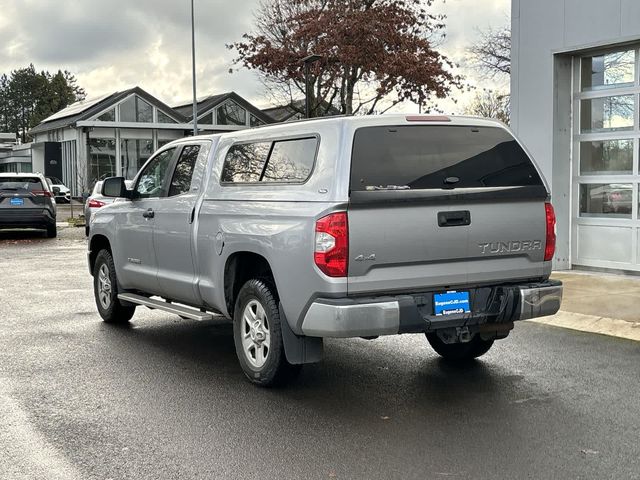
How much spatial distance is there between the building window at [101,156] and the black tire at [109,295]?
37816 millimetres

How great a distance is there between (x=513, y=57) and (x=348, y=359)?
22.8 feet

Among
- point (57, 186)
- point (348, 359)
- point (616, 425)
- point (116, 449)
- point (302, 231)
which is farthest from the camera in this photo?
point (57, 186)

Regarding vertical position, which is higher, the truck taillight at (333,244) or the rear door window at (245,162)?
the rear door window at (245,162)

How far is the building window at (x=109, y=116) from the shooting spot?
1754 inches

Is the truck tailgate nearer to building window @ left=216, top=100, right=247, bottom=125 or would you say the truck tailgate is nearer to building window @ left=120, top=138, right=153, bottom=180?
building window @ left=120, top=138, right=153, bottom=180

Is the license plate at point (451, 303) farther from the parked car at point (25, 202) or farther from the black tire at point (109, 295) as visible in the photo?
the parked car at point (25, 202)

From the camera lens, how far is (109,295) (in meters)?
8.87

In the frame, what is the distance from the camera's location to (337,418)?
5.42 meters

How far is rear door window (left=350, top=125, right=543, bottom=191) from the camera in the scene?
18.5 ft

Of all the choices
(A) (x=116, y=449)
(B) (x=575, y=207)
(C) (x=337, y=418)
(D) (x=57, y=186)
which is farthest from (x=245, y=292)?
(D) (x=57, y=186)

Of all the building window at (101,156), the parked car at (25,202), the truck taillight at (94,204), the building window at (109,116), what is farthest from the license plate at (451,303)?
the building window at (101,156)

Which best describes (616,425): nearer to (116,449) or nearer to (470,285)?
(470,285)

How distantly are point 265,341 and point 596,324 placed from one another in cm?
396

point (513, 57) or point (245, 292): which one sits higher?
point (513, 57)
